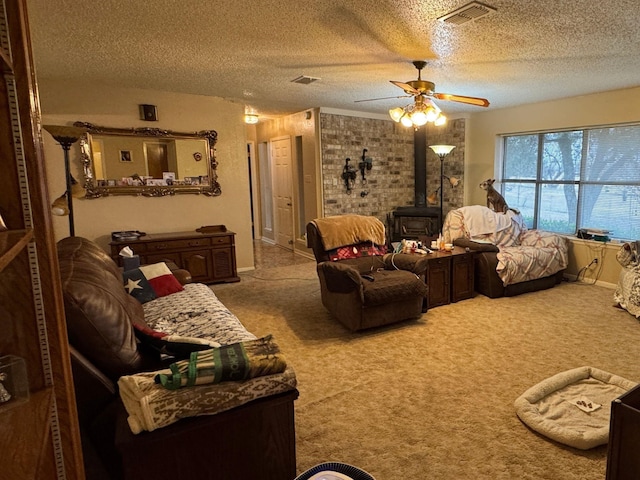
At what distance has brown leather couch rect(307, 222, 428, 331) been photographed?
3.45 m

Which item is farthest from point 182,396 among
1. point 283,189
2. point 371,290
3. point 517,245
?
point 283,189

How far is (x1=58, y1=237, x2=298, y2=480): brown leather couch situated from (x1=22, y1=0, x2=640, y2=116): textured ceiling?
1858 mm

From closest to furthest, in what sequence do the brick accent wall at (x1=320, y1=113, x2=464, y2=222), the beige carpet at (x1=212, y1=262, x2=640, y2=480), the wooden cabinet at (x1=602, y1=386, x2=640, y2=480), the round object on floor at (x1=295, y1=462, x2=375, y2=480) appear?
the round object on floor at (x1=295, y1=462, x2=375, y2=480)
the wooden cabinet at (x1=602, y1=386, x2=640, y2=480)
the beige carpet at (x1=212, y1=262, x2=640, y2=480)
the brick accent wall at (x1=320, y1=113, x2=464, y2=222)

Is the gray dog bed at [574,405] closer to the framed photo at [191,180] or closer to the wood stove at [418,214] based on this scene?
the wood stove at [418,214]

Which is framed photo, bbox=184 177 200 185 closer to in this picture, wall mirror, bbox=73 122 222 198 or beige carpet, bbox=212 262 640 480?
wall mirror, bbox=73 122 222 198

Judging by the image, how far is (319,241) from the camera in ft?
13.4

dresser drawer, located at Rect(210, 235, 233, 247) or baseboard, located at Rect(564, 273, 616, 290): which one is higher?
dresser drawer, located at Rect(210, 235, 233, 247)

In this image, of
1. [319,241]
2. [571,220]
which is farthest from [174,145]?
[571,220]

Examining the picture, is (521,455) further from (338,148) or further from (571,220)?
(338,148)

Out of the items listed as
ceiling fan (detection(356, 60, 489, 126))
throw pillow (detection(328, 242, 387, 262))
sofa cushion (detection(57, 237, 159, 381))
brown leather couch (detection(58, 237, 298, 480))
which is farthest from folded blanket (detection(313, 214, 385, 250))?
brown leather couch (detection(58, 237, 298, 480))

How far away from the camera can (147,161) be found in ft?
16.1

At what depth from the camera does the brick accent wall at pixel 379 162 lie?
20.3 ft

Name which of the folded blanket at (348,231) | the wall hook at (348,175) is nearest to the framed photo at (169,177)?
the folded blanket at (348,231)

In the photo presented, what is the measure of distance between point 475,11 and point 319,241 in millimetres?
2369
